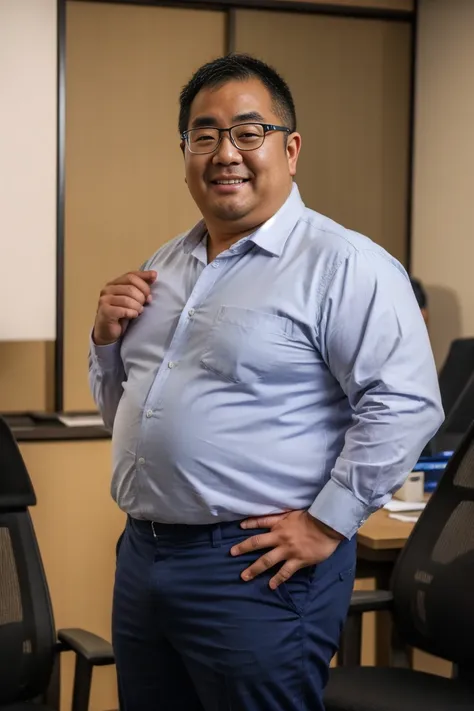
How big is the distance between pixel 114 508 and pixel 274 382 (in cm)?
144

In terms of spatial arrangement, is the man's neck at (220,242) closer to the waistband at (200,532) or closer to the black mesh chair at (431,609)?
the waistband at (200,532)

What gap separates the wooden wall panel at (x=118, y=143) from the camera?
14.0 feet

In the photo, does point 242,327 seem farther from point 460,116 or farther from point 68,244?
point 460,116

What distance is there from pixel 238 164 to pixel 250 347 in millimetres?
298

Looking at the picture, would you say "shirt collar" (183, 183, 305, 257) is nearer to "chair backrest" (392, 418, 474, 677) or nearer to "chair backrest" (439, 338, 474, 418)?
"chair backrest" (392, 418, 474, 677)

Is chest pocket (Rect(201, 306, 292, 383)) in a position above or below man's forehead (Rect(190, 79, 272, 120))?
below

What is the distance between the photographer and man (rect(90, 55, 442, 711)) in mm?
1555

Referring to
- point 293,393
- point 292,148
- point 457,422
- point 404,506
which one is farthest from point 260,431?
point 457,422

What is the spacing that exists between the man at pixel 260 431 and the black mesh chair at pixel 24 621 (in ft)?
1.47

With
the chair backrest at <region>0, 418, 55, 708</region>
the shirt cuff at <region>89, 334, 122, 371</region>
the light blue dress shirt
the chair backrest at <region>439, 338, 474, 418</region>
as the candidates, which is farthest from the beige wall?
the light blue dress shirt

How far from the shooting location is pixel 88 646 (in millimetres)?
2037

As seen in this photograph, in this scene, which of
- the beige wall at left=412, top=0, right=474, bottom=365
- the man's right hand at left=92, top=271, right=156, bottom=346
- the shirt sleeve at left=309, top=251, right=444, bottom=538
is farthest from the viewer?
the beige wall at left=412, top=0, right=474, bottom=365

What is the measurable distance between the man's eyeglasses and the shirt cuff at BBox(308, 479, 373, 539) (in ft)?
1.77

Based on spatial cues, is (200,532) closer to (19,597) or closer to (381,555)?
(19,597)
